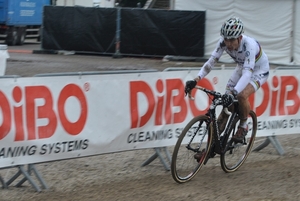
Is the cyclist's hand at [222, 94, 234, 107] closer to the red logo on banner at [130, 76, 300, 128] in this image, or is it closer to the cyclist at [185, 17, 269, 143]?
the cyclist at [185, 17, 269, 143]

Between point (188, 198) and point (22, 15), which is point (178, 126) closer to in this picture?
point (188, 198)

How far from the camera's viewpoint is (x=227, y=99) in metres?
7.45

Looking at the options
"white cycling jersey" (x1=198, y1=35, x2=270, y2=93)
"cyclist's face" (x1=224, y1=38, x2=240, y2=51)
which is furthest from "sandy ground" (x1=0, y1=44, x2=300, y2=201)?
"cyclist's face" (x1=224, y1=38, x2=240, y2=51)

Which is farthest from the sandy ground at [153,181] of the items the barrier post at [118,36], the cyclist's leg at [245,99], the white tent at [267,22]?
the barrier post at [118,36]

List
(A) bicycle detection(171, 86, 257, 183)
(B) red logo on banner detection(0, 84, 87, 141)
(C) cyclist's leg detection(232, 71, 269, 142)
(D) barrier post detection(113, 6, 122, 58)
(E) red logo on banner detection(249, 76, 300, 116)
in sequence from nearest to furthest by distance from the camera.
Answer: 1. (B) red logo on banner detection(0, 84, 87, 141)
2. (A) bicycle detection(171, 86, 257, 183)
3. (C) cyclist's leg detection(232, 71, 269, 142)
4. (E) red logo on banner detection(249, 76, 300, 116)
5. (D) barrier post detection(113, 6, 122, 58)

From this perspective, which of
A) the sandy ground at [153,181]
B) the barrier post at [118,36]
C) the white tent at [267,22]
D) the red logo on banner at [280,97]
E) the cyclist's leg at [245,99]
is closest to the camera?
the sandy ground at [153,181]

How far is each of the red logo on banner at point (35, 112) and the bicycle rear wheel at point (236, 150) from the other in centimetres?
204

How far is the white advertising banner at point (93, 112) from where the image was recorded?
6.74 metres

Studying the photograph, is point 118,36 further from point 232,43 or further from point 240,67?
point 232,43

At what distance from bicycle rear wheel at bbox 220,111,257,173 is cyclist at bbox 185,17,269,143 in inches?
4.1

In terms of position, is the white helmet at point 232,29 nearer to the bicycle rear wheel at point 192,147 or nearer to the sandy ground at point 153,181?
the bicycle rear wheel at point 192,147

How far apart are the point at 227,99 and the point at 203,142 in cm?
65

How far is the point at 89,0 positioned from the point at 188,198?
3212cm

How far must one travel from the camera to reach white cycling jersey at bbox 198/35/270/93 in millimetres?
7629
